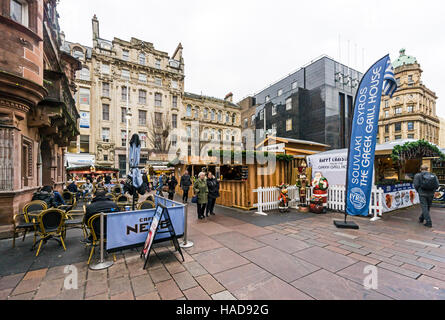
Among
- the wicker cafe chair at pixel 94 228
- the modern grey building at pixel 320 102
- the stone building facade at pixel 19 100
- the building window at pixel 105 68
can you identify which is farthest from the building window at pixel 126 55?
the wicker cafe chair at pixel 94 228

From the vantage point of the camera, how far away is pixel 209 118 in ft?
117

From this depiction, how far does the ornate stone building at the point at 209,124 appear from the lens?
3338cm

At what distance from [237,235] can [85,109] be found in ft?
97.1

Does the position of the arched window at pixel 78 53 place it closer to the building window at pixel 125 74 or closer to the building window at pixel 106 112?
the building window at pixel 125 74

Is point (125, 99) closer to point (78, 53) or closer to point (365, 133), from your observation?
point (78, 53)

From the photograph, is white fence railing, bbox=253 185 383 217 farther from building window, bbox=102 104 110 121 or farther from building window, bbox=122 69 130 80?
building window, bbox=122 69 130 80

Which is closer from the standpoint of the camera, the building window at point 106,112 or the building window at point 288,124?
the building window at point 106,112

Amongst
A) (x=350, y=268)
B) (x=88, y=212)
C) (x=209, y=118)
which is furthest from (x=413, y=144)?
(x=209, y=118)

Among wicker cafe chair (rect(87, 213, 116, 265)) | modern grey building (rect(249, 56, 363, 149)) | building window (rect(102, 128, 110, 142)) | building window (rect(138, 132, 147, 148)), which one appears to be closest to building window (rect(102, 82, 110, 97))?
building window (rect(102, 128, 110, 142))

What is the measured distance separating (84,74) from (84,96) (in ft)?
9.90

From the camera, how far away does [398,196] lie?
27.6 ft

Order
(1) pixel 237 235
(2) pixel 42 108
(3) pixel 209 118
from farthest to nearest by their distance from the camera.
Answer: (3) pixel 209 118 < (2) pixel 42 108 < (1) pixel 237 235
